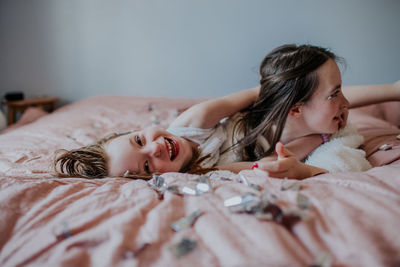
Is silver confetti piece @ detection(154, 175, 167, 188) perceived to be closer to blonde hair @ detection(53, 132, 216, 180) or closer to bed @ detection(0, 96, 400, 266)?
bed @ detection(0, 96, 400, 266)

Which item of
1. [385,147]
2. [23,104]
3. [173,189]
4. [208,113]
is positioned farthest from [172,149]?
[23,104]

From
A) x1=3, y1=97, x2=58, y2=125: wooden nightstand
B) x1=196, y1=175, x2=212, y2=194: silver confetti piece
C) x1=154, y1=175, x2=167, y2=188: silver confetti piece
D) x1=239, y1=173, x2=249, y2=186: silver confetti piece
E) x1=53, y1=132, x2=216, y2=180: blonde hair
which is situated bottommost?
x1=3, y1=97, x2=58, y2=125: wooden nightstand

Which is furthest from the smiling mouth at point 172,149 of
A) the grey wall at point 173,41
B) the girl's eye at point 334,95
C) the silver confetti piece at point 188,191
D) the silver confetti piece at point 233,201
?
the grey wall at point 173,41

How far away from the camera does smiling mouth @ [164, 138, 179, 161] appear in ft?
3.34

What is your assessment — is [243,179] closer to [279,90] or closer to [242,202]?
[242,202]

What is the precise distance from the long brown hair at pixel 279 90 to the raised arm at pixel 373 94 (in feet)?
0.81

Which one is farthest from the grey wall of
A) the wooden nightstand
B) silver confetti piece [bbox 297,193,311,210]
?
silver confetti piece [bbox 297,193,311,210]

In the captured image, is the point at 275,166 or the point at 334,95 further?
the point at 334,95

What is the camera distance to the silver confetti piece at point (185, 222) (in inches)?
21.1

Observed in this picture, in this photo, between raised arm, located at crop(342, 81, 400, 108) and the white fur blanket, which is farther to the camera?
raised arm, located at crop(342, 81, 400, 108)

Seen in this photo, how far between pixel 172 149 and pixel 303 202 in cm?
57

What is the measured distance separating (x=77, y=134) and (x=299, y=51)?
1.15 metres

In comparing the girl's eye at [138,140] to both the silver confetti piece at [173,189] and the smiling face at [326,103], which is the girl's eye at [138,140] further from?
the smiling face at [326,103]

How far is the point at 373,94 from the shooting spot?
126 centimetres
